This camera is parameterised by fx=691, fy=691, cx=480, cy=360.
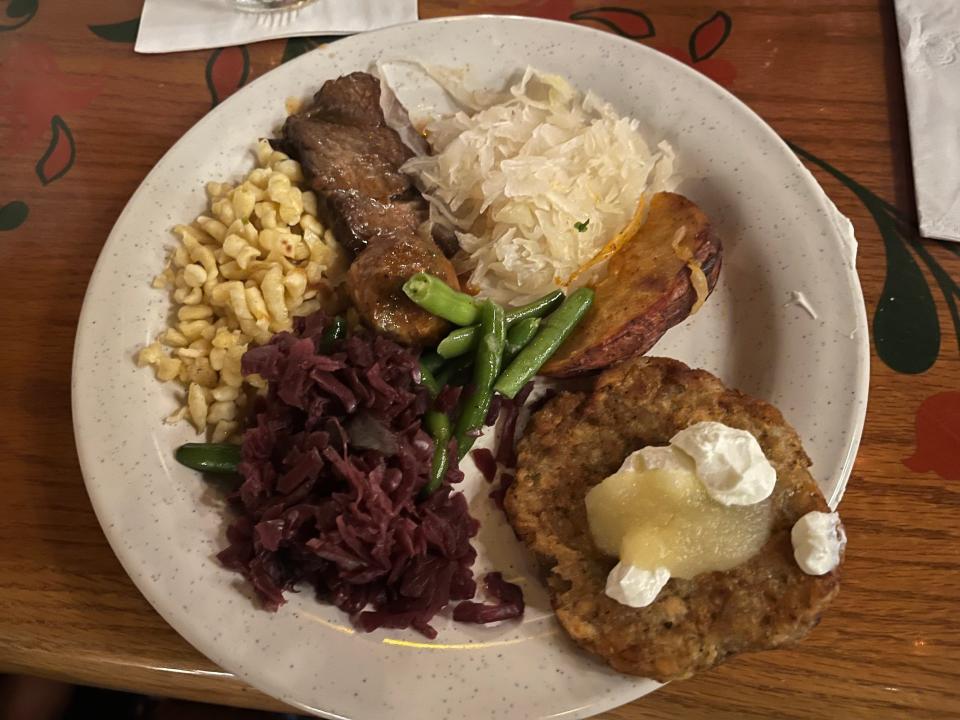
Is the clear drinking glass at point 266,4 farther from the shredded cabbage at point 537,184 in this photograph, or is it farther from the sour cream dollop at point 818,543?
the sour cream dollop at point 818,543

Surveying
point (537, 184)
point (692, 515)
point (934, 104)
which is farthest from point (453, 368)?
point (934, 104)

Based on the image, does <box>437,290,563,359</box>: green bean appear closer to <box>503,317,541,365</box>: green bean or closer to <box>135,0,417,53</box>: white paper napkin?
<box>503,317,541,365</box>: green bean

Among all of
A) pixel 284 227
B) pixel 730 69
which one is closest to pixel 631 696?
pixel 284 227

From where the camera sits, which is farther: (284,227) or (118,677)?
(284,227)

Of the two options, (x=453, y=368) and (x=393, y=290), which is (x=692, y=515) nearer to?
(x=453, y=368)

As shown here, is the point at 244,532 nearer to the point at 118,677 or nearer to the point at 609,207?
the point at 118,677

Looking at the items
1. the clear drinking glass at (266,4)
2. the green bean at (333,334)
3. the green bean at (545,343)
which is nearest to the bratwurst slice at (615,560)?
the green bean at (545,343)
